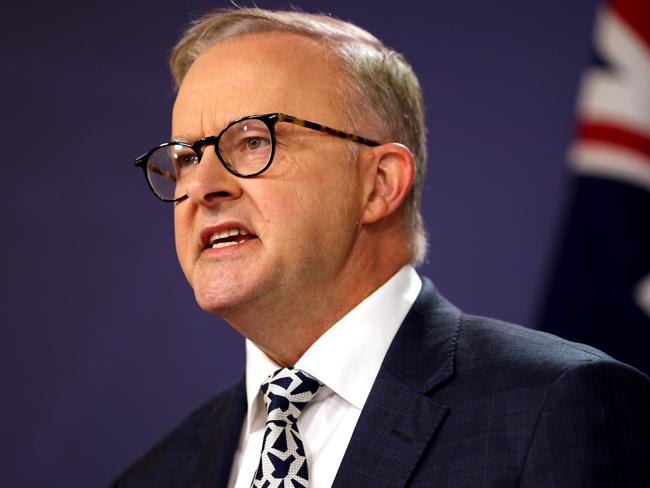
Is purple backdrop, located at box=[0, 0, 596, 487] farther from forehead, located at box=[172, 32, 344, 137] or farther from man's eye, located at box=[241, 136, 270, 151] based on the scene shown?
man's eye, located at box=[241, 136, 270, 151]

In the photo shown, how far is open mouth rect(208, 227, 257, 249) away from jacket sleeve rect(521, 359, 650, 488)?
2.14 ft

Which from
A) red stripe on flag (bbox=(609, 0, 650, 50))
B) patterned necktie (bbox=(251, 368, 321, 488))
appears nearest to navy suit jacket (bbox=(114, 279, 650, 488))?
patterned necktie (bbox=(251, 368, 321, 488))

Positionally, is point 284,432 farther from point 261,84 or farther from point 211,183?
point 261,84

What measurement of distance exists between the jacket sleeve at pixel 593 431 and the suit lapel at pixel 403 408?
8.7 inches

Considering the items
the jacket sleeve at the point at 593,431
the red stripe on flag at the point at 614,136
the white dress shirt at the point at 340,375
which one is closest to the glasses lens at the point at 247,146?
the white dress shirt at the point at 340,375

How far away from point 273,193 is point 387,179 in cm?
31

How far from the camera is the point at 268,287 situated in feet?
6.08

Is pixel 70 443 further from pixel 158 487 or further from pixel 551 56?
pixel 551 56

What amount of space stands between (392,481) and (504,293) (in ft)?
4.50

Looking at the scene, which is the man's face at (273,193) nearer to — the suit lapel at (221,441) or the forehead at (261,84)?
the forehead at (261,84)

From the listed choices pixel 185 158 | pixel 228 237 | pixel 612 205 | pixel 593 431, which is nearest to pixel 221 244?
pixel 228 237

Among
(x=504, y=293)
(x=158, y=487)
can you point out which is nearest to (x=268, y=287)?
(x=158, y=487)

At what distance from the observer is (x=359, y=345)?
6.15 ft

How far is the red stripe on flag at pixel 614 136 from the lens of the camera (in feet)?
8.43
